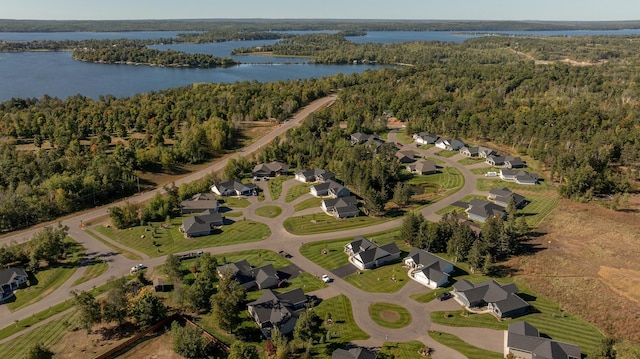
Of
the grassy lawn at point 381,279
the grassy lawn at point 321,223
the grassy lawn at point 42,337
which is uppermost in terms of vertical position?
the grassy lawn at point 321,223

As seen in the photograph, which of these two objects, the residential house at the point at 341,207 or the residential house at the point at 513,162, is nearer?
the residential house at the point at 341,207

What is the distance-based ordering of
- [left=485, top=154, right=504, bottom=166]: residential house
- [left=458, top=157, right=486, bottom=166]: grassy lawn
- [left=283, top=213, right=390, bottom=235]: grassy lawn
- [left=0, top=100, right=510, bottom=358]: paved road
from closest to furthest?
[left=0, top=100, right=510, bottom=358]: paved road
[left=283, top=213, right=390, bottom=235]: grassy lawn
[left=485, top=154, right=504, bottom=166]: residential house
[left=458, top=157, right=486, bottom=166]: grassy lawn

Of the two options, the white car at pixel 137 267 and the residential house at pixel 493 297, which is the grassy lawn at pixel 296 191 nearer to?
the white car at pixel 137 267

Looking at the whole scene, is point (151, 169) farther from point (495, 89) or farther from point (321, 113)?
point (495, 89)

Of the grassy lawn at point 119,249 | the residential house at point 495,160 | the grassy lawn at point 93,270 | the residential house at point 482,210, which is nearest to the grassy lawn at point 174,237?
the grassy lawn at point 119,249

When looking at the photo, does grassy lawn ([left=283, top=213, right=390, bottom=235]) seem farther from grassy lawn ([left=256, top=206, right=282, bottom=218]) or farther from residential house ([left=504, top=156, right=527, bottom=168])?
residential house ([left=504, top=156, right=527, bottom=168])

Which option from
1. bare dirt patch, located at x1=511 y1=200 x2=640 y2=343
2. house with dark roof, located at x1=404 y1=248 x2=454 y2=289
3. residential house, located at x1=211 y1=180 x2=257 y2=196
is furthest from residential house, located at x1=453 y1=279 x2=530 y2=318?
residential house, located at x1=211 y1=180 x2=257 y2=196
